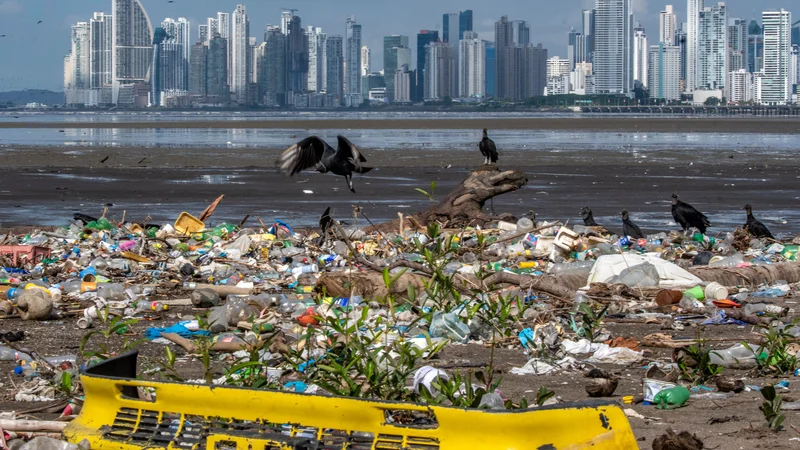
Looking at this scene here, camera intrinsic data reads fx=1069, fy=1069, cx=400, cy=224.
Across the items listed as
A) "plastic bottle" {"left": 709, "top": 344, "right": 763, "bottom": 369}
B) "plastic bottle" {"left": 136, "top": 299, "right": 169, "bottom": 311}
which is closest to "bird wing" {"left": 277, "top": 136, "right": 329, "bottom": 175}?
"plastic bottle" {"left": 136, "top": 299, "right": 169, "bottom": 311}

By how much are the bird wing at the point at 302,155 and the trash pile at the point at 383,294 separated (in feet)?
2.57

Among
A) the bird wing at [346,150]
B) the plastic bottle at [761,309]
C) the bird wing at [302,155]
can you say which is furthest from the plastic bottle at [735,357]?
the bird wing at [346,150]

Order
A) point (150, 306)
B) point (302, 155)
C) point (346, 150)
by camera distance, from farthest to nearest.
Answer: point (346, 150), point (302, 155), point (150, 306)

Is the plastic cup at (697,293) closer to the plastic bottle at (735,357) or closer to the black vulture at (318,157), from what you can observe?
the plastic bottle at (735,357)

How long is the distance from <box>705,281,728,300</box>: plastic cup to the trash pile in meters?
0.01

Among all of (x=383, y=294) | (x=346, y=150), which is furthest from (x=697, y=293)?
(x=346, y=150)

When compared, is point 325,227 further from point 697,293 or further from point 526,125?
point 526,125

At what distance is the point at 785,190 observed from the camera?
19781 millimetres

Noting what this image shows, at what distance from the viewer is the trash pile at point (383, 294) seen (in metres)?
5.53

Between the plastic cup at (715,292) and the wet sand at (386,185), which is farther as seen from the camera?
the wet sand at (386,185)

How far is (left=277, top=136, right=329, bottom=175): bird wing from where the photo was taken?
33.0 feet

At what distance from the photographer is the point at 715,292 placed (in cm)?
787

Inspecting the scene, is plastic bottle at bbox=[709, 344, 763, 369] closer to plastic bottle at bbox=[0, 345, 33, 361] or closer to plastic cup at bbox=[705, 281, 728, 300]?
plastic cup at bbox=[705, 281, 728, 300]

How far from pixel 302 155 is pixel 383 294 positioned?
2955 millimetres
